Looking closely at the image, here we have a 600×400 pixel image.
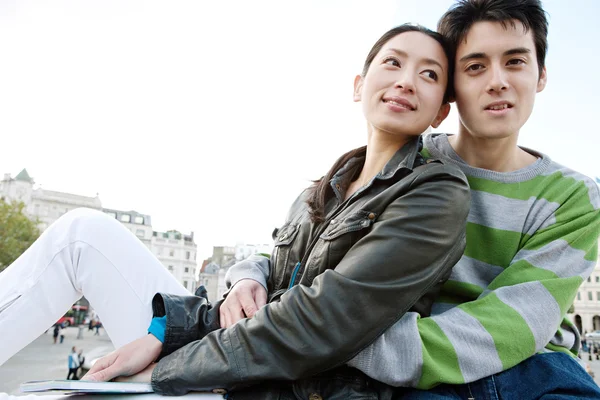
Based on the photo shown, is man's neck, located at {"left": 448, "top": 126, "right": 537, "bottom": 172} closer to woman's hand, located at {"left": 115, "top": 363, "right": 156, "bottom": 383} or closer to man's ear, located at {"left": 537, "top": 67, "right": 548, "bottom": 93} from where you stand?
man's ear, located at {"left": 537, "top": 67, "right": 548, "bottom": 93}

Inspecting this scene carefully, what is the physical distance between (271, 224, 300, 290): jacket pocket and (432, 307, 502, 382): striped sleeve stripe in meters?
0.71

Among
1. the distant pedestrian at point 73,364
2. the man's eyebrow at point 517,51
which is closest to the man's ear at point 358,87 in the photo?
the man's eyebrow at point 517,51

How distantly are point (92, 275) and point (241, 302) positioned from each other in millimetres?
660

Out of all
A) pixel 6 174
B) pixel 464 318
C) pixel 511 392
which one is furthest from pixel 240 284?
pixel 6 174

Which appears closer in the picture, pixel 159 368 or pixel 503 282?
pixel 159 368

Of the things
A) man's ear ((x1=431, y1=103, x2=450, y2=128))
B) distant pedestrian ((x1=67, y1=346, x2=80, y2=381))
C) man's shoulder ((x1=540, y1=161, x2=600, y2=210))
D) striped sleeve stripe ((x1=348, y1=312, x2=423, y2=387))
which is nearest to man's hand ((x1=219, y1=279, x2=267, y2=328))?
striped sleeve stripe ((x1=348, y1=312, x2=423, y2=387))

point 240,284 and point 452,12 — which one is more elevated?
point 452,12

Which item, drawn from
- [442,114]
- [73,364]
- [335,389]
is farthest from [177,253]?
[335,389]

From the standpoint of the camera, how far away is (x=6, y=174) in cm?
5544

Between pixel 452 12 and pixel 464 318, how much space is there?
4.51 ft

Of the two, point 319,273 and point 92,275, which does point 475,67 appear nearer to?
point 319,273

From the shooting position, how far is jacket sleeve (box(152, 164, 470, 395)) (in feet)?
5.09

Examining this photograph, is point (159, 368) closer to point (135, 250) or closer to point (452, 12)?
point (135, 250)

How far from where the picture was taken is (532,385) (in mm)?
1630
